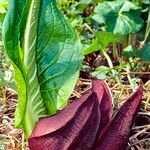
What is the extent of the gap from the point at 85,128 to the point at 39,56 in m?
0.22

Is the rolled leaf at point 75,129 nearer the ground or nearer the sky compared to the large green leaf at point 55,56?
nearer the ground

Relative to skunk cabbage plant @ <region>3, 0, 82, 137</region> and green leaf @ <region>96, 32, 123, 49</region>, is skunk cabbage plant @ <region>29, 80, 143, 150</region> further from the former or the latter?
green leaf @ <region>96, 32, 123, 49</region>

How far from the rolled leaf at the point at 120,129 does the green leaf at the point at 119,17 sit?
583mm

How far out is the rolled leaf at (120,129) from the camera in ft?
3.74

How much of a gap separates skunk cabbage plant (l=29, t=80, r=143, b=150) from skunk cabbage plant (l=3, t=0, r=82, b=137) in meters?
0.06

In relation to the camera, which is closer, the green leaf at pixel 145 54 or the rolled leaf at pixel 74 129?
the rolled leaf at pixel 74 129

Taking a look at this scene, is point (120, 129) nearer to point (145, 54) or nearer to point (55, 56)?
point (55, 56)

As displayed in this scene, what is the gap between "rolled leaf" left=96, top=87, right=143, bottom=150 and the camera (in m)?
1.14

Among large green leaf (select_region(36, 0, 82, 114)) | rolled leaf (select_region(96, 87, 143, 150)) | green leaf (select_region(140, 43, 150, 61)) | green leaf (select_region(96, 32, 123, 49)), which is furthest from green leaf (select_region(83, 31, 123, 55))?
rolled leaf (select_region(96, 87, 143, 150))

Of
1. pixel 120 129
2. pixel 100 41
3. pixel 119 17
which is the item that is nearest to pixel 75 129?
pixel 120 129

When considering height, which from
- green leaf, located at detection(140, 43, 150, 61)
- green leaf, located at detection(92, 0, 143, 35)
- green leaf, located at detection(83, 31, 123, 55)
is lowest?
green leaf, located at detection(140, 43, 150, 61)

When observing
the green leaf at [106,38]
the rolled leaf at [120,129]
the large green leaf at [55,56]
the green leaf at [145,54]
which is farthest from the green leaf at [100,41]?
the rolled leaf at [120,129]

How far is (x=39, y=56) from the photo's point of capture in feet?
3.89

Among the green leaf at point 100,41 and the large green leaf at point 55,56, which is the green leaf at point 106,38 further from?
the large green leaf at point 55,56
